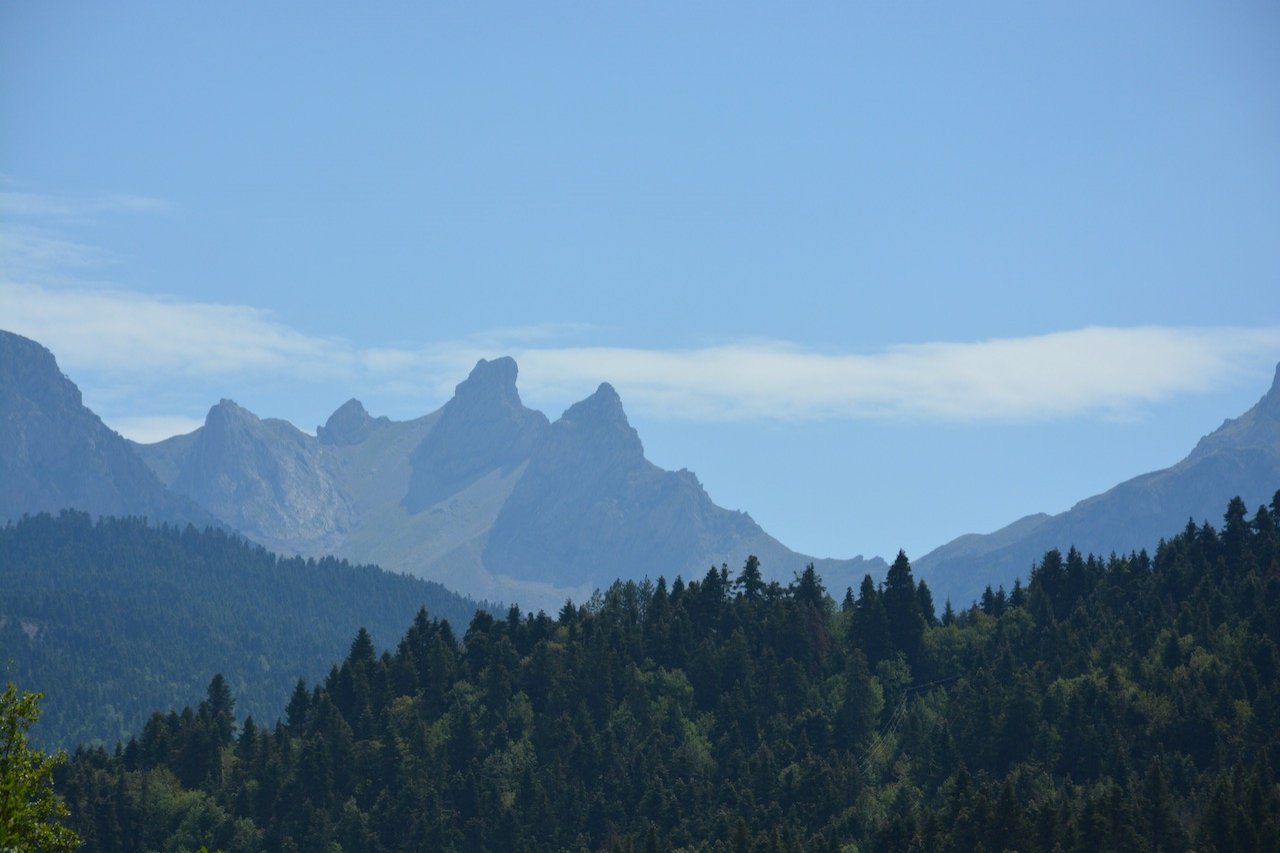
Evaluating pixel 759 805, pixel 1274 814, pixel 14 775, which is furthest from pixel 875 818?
pixel 14 775

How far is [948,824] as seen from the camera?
167 meters

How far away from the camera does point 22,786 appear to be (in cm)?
6241

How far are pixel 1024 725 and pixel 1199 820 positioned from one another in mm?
36494

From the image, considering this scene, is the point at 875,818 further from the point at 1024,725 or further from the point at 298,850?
the point at 298,850

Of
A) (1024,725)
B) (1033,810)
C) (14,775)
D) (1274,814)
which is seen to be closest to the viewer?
(14,775)

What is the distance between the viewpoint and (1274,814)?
6019 inches

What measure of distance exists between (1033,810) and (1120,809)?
38.2 ft

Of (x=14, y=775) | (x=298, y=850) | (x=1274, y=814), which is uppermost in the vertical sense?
(x=14, y=775)

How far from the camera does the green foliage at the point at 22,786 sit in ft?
203

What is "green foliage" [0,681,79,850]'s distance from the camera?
2438 inches

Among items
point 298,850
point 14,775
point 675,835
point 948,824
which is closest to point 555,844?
point 675,835

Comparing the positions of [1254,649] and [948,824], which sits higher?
[1254,649]

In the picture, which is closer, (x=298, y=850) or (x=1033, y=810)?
(x=1033, y=810)

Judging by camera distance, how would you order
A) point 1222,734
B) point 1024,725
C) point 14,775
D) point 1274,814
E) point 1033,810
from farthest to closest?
point 1024,725 → point 1222,734 → point 1033,810 → point 1274,814 → point 14,775
